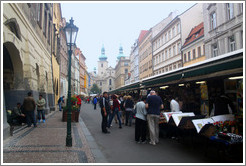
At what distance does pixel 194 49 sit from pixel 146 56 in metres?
25.7

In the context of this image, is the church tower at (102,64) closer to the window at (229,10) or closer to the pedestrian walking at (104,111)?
the window at (229,10)

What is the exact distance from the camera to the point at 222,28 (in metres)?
23.3

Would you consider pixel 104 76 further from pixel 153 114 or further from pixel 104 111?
pixel 153 114

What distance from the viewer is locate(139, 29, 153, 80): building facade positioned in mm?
52694

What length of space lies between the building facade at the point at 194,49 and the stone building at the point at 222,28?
2.55 m

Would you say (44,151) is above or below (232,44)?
below

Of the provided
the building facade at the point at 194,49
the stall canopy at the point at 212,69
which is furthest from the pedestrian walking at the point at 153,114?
the building facade at the point at 194,49

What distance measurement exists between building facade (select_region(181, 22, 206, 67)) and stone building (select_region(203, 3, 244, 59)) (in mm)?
2550

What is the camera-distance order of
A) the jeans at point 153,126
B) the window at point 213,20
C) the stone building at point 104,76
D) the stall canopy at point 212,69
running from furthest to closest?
the stone building at point 104,76
the window at point 213,20
the jeans at point 153,126
the stall canopy at point 212,69

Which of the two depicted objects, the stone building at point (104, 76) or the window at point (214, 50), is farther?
the stone building at point (104, 76)

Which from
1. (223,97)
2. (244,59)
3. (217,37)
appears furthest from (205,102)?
(217,37)

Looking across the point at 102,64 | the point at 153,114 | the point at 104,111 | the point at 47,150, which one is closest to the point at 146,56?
the point at 104,111

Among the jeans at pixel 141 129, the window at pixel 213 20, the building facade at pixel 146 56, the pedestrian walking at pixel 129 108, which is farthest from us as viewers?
the building facade at pixel 146 56

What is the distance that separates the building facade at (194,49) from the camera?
29248mm
